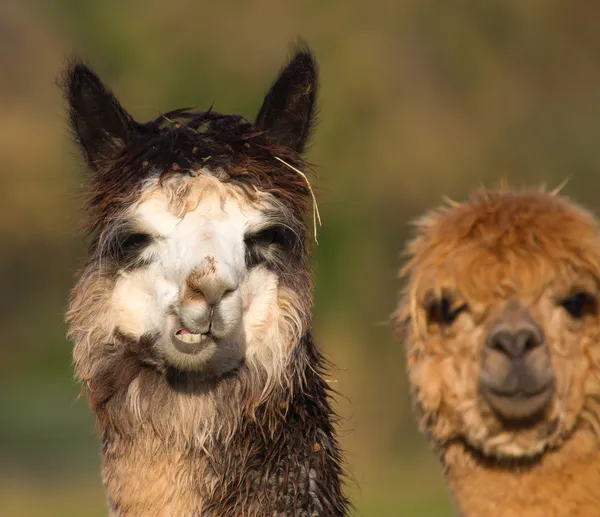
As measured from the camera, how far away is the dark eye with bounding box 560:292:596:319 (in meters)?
→ 3.21

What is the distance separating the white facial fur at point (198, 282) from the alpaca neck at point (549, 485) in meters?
1.06

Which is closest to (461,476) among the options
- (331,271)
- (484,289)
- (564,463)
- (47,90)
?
(564,463)

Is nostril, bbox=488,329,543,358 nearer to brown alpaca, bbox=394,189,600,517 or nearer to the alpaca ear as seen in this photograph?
brown alpaca, bbox=394,189,600,517

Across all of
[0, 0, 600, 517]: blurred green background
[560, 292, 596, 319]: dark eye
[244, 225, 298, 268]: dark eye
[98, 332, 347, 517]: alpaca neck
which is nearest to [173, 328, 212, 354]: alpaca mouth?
[98, 332, 347, 517]: alpaca neck

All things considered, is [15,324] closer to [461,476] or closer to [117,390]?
[117,390]

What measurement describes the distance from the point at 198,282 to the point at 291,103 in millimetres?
999

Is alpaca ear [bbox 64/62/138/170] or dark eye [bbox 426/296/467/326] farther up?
alpaca ear [bbox 64/62/138/170]

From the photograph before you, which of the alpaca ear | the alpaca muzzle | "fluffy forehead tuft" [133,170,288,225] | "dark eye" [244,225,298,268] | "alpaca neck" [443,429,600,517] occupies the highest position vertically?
the alpaca ear

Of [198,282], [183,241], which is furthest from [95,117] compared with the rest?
[198,282]

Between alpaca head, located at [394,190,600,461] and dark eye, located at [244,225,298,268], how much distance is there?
90 centimetres

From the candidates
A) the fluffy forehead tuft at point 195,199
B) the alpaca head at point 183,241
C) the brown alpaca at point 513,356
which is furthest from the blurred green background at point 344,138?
the brown alpaca at point 513,356

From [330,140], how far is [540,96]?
506cm

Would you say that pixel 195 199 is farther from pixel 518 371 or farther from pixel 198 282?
pixel 518 371

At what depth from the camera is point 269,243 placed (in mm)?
4199
